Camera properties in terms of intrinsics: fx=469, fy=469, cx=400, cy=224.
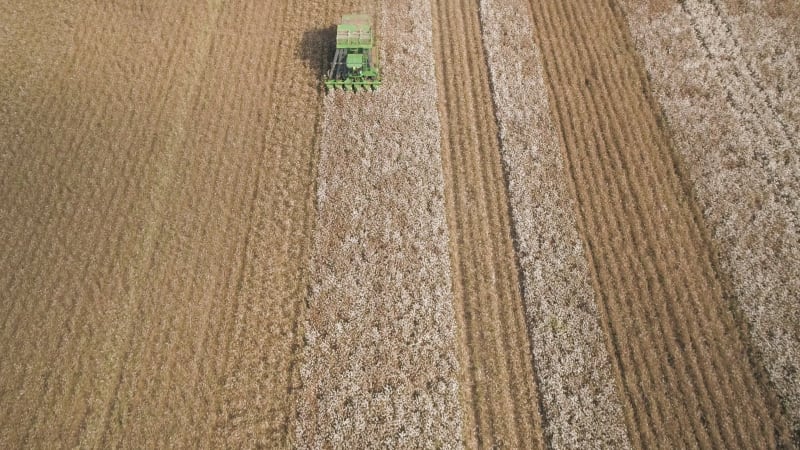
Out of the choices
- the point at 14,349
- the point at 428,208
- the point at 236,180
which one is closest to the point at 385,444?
the point at 428,208

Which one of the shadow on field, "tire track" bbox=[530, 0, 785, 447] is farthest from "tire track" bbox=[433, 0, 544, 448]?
the shadow on field

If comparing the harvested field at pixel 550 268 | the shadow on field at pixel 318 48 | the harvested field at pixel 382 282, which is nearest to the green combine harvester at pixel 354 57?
the harvested field at pixel 382 282

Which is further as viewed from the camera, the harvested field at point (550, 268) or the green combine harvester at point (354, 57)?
the green combine harvester at point (354, 57)

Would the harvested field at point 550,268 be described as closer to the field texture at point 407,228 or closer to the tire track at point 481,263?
the field texture at point 407,228

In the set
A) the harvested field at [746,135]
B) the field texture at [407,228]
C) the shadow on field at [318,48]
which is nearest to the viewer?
the field texture at [407,228]

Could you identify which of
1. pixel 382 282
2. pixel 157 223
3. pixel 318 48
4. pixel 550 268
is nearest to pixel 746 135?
pixel 550 268

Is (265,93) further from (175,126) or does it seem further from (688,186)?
(688,186)

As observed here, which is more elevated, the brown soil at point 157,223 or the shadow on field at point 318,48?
the shadow on field at point 318,48

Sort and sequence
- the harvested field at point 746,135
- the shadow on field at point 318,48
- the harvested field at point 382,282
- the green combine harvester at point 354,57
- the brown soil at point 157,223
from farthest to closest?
the shadow on field at point 318,48
the green combine harvester at point 354,57
the harvested field at point 746,135
the brown soil at point 157,223
the harvested field at point 382,282
